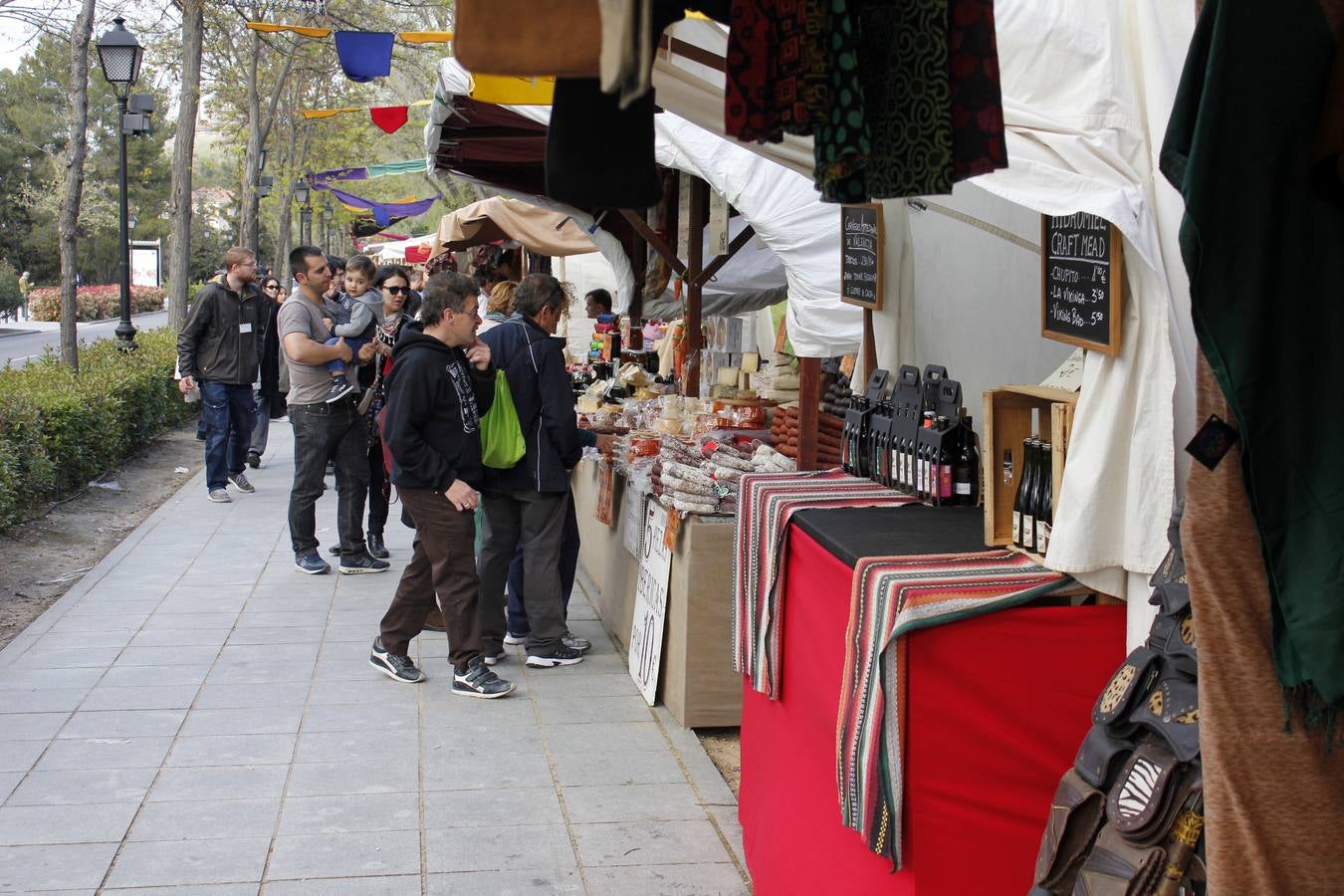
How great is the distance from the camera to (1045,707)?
119 inches

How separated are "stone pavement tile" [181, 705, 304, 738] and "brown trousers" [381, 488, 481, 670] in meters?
0.77

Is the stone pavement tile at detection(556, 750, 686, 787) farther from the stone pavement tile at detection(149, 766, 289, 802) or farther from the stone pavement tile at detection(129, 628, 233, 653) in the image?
the stone pavement tile at detection(129, 628, 233, 653)

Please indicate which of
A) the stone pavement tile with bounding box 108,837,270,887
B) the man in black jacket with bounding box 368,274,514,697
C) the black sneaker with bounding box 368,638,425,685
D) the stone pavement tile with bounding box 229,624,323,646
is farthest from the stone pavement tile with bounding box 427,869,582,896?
the stone pavement tile with bounding box 229,624,323,646

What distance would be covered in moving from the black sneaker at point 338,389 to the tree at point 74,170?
646 cm

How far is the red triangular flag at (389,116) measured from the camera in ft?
48.4

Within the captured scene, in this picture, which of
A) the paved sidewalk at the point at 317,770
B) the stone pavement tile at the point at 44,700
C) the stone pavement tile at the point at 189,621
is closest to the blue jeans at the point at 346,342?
the paved sidewalk at the point at 317,770

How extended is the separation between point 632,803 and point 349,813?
41.5 inches

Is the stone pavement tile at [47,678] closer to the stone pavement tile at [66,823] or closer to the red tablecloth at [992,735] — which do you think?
the stone pavement tile at [66,823]

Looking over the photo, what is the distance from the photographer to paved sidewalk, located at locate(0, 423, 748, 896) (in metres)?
4.27

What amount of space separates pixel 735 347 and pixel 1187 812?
24.1ft

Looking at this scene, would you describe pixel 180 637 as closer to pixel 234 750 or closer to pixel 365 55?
pixel 234 750

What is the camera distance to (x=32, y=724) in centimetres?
557

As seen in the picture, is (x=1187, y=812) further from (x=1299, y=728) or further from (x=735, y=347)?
(x=735, y=347)

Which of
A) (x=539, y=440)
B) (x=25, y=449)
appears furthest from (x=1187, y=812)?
(x=25, y=449)
